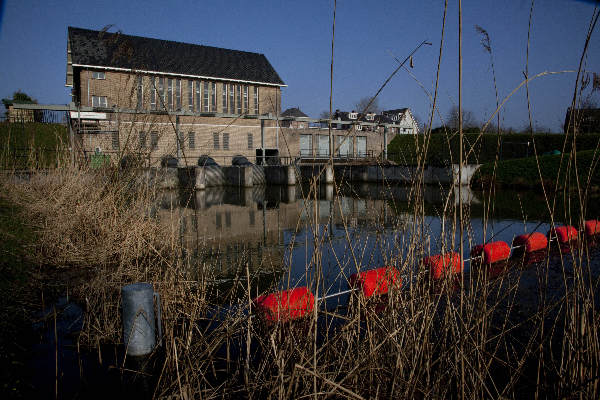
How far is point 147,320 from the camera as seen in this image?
7.95ft

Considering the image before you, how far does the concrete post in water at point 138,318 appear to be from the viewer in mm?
2373

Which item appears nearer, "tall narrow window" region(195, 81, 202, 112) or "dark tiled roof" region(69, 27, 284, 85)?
"dark tiled roof" region(69, 27, 284, 85)

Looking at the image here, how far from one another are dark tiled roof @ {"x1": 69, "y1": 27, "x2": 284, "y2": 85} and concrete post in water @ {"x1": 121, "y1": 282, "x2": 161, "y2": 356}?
26.1 meters

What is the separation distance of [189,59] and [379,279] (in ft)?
100

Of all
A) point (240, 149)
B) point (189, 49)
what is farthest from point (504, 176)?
point (189, 49)

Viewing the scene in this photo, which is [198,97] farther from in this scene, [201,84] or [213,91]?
[213,91]

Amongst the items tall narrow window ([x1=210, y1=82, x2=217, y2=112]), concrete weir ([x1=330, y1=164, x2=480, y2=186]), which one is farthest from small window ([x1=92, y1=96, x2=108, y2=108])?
concrete weir ([x1=330, y1=164, x2=480, y2=186])

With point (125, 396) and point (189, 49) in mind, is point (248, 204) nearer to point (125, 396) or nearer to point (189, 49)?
point (125, 396)

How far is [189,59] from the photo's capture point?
30.4 meters

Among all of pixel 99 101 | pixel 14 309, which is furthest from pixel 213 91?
pixel 14 309

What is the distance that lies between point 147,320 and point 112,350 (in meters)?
0.71

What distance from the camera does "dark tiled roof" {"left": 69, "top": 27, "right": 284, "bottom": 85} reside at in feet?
85.9

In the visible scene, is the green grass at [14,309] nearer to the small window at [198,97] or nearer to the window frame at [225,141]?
the window frame at [225,141]

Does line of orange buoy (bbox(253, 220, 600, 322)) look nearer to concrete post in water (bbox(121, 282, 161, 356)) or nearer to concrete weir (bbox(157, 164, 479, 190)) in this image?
concrete post in water (bbox(121, 282, 161, 356))
